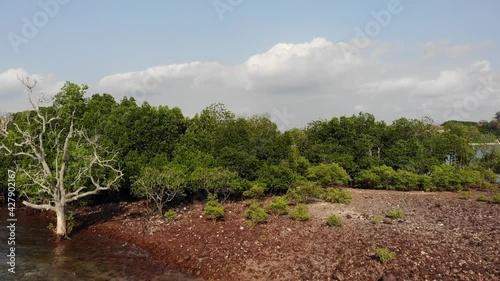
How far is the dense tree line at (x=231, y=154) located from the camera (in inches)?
1278

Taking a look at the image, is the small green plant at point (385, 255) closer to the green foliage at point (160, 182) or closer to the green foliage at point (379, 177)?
the green foliage at point (160, 182)

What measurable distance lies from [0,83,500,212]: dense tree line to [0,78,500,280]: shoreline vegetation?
0.14 meters

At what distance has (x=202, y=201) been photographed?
34812mm

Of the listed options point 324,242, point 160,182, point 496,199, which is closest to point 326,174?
point 496,199

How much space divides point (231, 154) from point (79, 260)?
1674 cm

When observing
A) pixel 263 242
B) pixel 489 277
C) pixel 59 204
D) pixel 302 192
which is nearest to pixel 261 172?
pixel 302 192

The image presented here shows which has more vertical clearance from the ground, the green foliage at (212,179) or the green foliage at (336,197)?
the green foliage at (212,179)

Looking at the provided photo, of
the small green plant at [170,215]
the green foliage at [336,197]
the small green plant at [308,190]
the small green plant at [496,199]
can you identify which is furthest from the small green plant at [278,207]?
the small green plant at [496,199]

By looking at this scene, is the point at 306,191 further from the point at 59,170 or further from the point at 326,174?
the point at 59,170

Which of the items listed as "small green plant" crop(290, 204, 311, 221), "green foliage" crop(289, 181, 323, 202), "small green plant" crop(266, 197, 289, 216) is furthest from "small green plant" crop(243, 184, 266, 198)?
"small green plant" crop(290, 204, 311, 221)

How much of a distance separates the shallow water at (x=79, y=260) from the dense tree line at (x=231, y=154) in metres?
6.01

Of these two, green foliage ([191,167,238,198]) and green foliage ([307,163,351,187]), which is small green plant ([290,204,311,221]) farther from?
green foliage ([307,163,351,187])

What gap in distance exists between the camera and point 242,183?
111ft

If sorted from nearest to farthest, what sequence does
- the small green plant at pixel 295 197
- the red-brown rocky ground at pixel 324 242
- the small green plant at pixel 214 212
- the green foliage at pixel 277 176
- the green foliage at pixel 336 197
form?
Answer: the red-brown rocky ground at pixel 324 242
the small green plant at pixel 214 212
the small green plant at pixel 295 197
the green foliage at pixel 336 197
the green foliage at pixel 277 176
